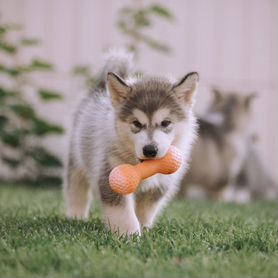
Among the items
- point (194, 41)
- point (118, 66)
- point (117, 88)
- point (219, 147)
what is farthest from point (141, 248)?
point (194, 41)

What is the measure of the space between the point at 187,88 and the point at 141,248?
3.33 feet

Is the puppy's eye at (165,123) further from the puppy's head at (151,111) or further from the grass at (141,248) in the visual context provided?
the grass at (141,248)

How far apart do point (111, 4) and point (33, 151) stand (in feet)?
7.31

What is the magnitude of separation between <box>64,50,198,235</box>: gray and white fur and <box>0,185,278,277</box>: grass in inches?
4.9

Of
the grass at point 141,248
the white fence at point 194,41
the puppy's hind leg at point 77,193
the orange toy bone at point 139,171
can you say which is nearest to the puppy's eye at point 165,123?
the orange toy bone at point 139,171

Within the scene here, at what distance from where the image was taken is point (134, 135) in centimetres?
303

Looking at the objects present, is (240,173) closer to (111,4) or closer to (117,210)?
(111,4)

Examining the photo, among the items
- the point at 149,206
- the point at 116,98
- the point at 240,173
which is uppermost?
the point at 116,98

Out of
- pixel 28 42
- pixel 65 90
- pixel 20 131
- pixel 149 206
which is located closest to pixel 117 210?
pixel 149 206

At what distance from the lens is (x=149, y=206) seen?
11.1ft

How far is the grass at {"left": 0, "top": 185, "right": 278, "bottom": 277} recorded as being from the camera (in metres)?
2.16

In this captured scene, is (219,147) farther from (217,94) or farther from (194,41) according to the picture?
(194,41)

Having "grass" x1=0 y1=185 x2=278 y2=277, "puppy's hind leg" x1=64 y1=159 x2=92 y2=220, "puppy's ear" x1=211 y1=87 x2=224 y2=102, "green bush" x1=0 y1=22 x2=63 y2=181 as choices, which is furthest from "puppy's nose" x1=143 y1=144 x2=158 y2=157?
"puppy's ear" x1=211 y1=87 x2=224 y2=102

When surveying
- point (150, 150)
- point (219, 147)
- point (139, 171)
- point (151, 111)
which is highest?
point (151, 111)
